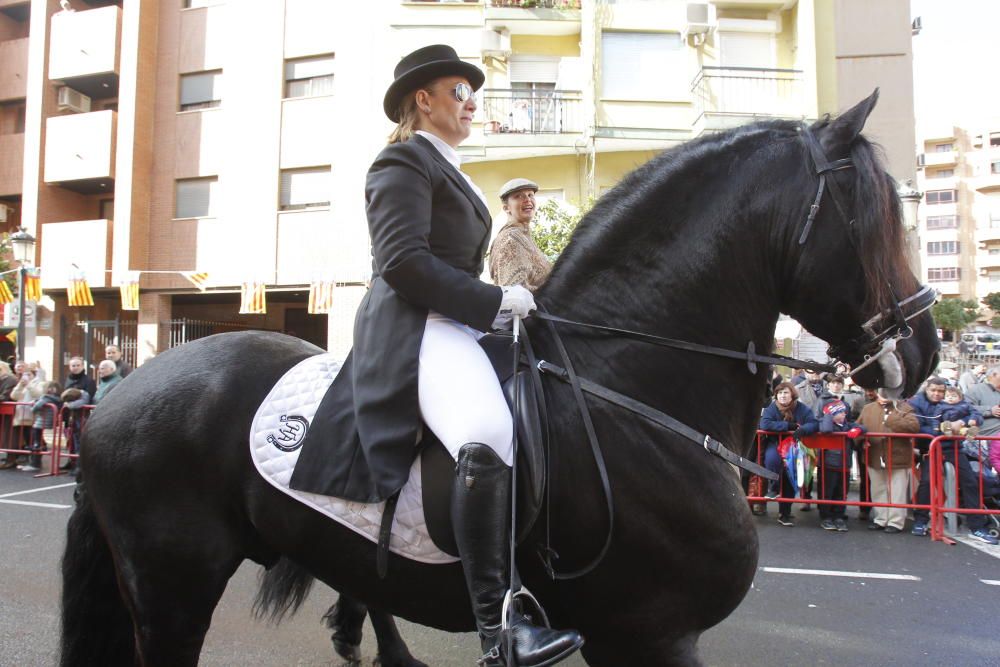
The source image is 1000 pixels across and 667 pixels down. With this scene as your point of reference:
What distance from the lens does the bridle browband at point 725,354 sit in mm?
2035

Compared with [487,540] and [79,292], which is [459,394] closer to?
[487,540]

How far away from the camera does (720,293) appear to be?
2.20 m

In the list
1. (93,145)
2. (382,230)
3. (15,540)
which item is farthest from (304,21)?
(382,230)

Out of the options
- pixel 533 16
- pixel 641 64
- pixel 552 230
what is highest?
pixel 533 16

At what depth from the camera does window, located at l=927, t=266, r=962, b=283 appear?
68.6 meters

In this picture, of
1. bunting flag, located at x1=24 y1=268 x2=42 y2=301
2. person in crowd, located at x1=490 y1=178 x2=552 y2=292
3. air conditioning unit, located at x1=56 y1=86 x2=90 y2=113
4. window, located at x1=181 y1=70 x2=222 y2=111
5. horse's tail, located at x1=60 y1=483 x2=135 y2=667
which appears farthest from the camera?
air conditioning unit, located at x1=56 y1=86 x2=90 y2=113

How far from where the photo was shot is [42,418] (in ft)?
36.6

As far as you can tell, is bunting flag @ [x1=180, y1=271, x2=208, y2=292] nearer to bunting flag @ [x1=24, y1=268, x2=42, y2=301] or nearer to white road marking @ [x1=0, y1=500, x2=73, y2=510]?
bunting flag @ [x1=24, y1=268, x2=42, y2=301]

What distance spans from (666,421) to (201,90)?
21.7 metres

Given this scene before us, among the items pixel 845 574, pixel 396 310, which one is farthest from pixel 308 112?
pixel 396 310

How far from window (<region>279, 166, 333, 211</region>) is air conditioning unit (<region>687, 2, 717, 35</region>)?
1058 cm

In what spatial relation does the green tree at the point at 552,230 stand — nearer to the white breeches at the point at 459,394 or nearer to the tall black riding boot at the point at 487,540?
the white breeches at the point at 459,394

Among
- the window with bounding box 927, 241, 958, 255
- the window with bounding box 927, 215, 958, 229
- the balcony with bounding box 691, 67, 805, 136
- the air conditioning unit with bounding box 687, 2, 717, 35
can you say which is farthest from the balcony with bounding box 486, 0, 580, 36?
the window with bounding box 927, 215, 958, 229

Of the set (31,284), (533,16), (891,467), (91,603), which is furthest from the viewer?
(533,16)
